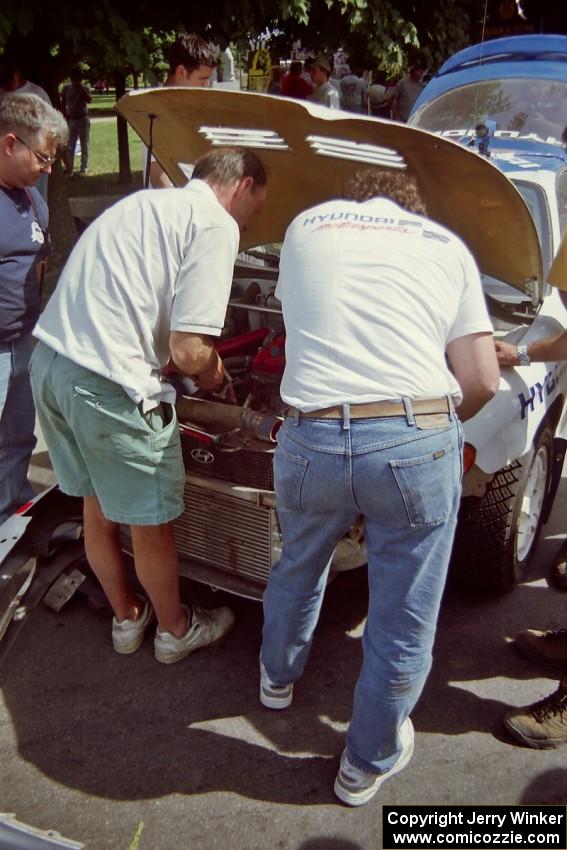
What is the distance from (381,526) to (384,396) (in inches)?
14.3

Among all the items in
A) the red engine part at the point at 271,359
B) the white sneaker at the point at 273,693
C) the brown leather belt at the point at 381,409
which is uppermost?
the brown leather belt at the point at 381,409

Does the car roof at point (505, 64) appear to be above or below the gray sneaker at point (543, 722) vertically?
above

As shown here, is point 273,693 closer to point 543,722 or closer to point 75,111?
point 543,722

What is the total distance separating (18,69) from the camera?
6.86 metres

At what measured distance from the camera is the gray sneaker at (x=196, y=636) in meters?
3.08

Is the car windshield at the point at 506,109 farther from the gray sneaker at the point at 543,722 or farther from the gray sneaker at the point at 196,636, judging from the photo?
the gray sneaker at the point at 543,722

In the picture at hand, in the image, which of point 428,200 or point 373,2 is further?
point 373,2

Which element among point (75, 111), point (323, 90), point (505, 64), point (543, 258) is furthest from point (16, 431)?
point (75, 111)

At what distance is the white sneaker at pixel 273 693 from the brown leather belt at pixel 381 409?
3.72 ft

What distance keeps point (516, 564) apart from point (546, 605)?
8.4 inches

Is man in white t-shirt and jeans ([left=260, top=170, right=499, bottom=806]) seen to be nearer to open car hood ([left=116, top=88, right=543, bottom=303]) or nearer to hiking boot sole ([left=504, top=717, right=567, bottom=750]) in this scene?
hiking boot sole ([left=504, top=717, right=567, bottom=750])

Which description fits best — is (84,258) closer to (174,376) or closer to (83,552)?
(174,376)

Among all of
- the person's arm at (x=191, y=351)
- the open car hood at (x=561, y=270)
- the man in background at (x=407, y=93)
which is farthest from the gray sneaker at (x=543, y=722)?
the man in background at (x=407, y=93)

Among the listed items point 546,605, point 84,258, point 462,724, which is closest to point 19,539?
point 84,258
